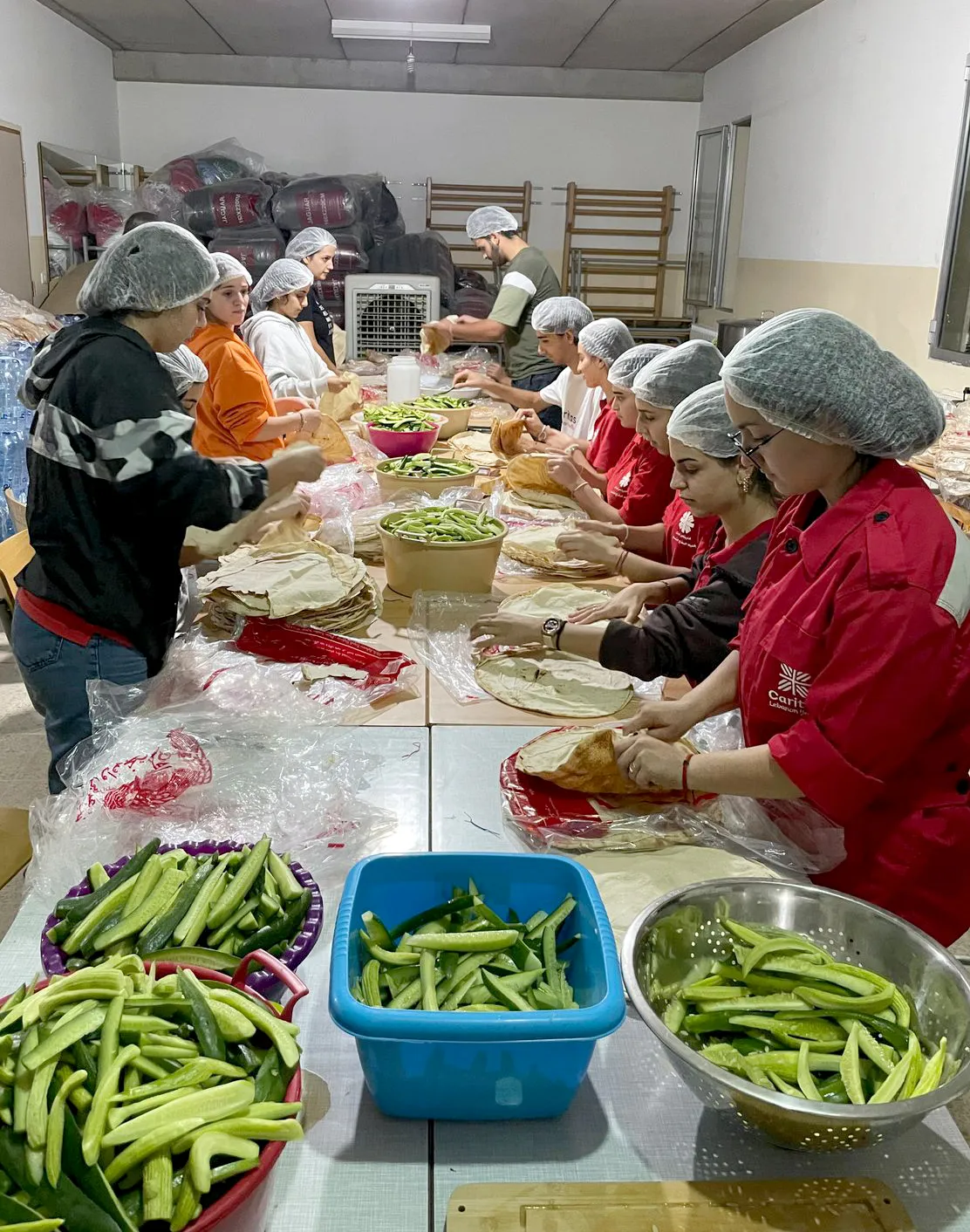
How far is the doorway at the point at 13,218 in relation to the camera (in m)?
5.86

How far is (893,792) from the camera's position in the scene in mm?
1393

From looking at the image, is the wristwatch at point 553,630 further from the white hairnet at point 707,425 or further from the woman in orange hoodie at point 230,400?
the woman in orange hoodie at point 230,400

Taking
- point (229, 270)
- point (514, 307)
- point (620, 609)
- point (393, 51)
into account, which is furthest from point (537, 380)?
point (393, 51)

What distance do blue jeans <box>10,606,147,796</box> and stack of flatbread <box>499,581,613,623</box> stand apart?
85cm

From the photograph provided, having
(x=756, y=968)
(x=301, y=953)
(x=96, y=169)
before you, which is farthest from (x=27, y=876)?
(x=96, y=169)

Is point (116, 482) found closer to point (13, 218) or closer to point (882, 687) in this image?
point (882, 687)

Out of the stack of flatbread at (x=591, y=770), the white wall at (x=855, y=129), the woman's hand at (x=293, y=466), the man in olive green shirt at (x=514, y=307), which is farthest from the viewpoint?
the man in olive green shirt at (x=514, y=307)

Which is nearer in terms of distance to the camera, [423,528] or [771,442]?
[771,442]

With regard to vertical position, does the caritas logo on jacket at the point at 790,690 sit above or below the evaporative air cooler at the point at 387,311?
below

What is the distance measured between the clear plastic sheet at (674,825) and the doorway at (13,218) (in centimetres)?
571

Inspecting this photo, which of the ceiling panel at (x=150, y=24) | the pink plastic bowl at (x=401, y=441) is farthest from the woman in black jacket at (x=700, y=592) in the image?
the ceiling panel at (x=150, y=24)

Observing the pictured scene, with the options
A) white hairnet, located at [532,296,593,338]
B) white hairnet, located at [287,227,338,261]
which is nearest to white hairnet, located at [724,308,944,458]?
white hairnet, located at [532,296,593,338]

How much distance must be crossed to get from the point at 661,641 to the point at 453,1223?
1.24 meters

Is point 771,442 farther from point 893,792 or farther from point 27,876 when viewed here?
point 27,876
